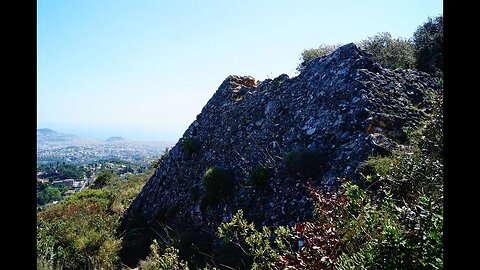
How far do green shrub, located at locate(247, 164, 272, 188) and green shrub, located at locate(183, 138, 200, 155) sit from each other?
3930 millimetres

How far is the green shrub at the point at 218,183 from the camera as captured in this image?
948 cm

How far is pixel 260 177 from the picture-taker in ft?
28.6

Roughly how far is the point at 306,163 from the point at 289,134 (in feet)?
5.49

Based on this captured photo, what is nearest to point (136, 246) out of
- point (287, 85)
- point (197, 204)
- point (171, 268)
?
point (197, 204)

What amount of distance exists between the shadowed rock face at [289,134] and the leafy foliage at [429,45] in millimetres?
2086

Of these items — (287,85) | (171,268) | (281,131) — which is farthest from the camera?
(287,85)

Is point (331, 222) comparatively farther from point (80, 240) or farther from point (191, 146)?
point (191, 146)

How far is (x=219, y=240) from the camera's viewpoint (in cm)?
805

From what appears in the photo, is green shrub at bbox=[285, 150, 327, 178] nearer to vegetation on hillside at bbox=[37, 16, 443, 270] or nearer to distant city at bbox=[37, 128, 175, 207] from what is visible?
vegetation on hillside at bbox=[37, 16, 443, 270]

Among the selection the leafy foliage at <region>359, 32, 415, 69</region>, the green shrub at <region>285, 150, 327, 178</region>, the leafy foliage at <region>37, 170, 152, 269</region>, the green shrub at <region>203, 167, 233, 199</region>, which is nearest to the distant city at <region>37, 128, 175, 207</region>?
the leafy foliage at <region>37, 170, 152, 269</region>

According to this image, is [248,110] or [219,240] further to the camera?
[248,110]
